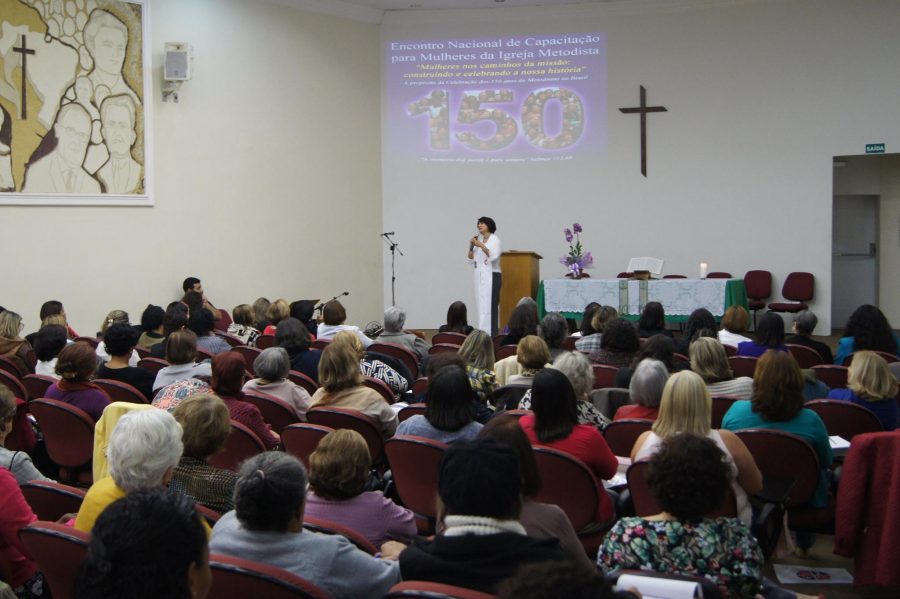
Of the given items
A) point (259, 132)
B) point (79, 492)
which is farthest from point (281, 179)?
point (79, 492)

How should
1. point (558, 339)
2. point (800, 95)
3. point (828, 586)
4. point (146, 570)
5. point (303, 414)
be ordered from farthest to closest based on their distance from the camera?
1. point (800, 95)
2. point (558, 339)
3. point (303, 414)
4. point (828, 586)
5. point (146, 570)

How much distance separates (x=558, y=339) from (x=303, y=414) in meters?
Answer: 1.88

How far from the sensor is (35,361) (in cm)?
558

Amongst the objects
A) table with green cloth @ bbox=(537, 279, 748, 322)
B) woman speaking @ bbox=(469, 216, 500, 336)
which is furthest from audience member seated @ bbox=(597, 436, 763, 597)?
table with green cloth @ bbox=(537, 279, 748, 322)

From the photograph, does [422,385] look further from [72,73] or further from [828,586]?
[72,73]

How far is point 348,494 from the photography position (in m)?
2.59

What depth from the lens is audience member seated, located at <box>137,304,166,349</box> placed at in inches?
256

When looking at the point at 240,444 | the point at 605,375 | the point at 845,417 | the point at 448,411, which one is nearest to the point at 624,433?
the point at 448,411

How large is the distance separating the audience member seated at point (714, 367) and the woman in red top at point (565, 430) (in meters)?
1.32

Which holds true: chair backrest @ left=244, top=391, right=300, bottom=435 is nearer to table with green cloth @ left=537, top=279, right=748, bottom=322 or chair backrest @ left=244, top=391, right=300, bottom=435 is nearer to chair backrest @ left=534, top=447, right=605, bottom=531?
chair backrest @ left=534, top=447, right=605, bottom=531

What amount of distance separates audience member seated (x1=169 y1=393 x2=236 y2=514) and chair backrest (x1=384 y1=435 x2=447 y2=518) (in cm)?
64

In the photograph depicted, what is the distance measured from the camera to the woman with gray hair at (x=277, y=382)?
4.34 m

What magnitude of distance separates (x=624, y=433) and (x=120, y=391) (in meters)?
2.63

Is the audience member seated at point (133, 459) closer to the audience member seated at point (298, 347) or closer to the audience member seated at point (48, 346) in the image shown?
the audience member seated at point (298, 347)
